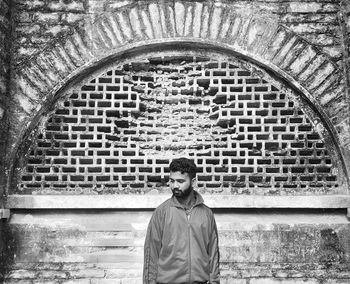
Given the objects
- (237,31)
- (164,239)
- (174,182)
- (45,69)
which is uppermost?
(237,31)

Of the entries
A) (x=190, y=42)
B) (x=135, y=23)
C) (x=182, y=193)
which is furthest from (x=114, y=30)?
(x=182, y=193)

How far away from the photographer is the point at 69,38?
570cm

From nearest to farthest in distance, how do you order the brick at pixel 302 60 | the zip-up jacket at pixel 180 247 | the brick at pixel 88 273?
the zip-up jacket at pixel 180 247 < the brick at pixel 88 273 < the brick at pixel 302 60

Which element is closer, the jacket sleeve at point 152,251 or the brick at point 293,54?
the jacket sleeve at point 152,251

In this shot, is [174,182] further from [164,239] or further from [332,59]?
[332,59]

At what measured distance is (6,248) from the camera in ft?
17.5

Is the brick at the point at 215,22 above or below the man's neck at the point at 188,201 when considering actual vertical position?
above

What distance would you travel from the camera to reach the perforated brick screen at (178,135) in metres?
5.55

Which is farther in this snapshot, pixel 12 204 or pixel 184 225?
pixel 12 204

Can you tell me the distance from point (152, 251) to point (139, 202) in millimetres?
1332

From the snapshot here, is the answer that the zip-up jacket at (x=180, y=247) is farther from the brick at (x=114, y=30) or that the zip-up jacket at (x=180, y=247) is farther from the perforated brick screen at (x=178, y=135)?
the brick at (x=114, y=30)

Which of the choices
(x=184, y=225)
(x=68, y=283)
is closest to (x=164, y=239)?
(x=184, y=225)

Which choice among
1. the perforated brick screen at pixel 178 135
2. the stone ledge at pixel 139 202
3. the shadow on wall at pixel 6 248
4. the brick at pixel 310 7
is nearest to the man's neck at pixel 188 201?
the stone ledge at pixel 139 202

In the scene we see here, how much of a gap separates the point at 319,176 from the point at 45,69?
2803 mm
